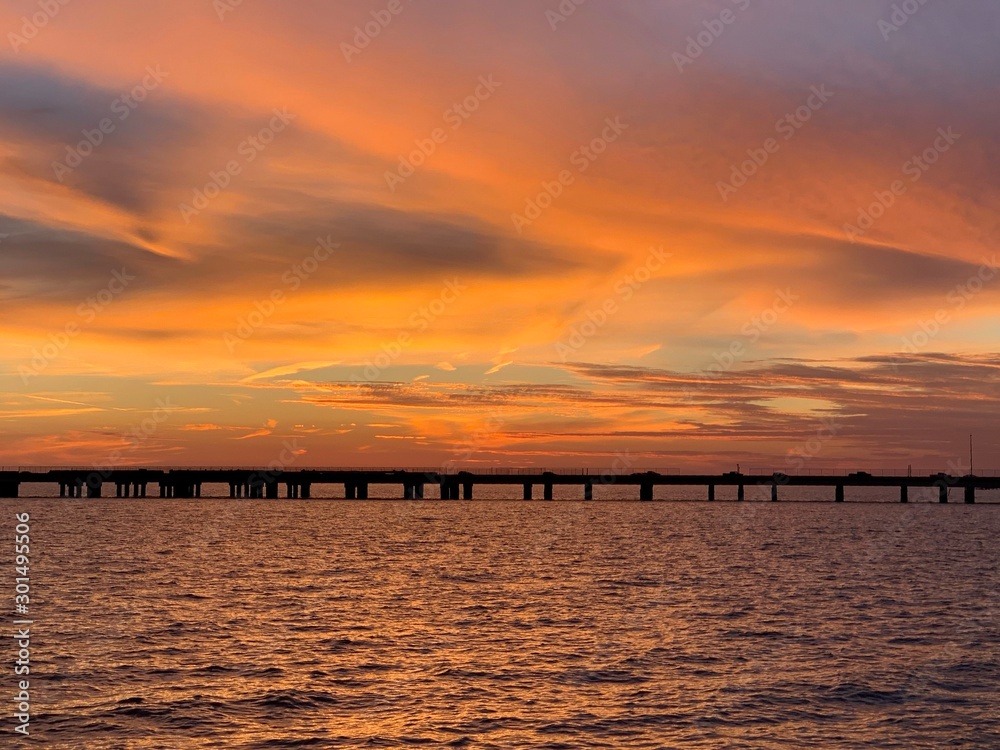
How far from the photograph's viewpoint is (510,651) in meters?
36.4

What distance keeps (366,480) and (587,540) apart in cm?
9797

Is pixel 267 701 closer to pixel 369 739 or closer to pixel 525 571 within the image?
pixel 369 739

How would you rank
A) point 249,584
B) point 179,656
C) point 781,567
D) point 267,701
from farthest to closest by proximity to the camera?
1. point 781,567
2. point 249,584
3. point 179,656
4. point 267,701

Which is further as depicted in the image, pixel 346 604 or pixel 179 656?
pixel 346 604

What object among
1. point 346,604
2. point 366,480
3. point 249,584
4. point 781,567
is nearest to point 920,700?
point 346,604

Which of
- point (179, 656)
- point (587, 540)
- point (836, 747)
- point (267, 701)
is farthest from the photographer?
point (587, 540)

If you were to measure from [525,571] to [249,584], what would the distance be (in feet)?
63.3

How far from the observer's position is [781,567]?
72938 millimetres

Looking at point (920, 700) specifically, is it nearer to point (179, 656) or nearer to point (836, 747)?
point (836, 747)

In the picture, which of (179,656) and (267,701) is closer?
(267,701)

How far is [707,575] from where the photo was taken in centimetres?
6606

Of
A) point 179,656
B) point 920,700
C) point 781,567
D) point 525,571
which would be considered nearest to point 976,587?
point 781,567

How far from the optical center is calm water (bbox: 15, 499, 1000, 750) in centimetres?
2641

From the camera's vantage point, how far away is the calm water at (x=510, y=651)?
26406 millimetres
